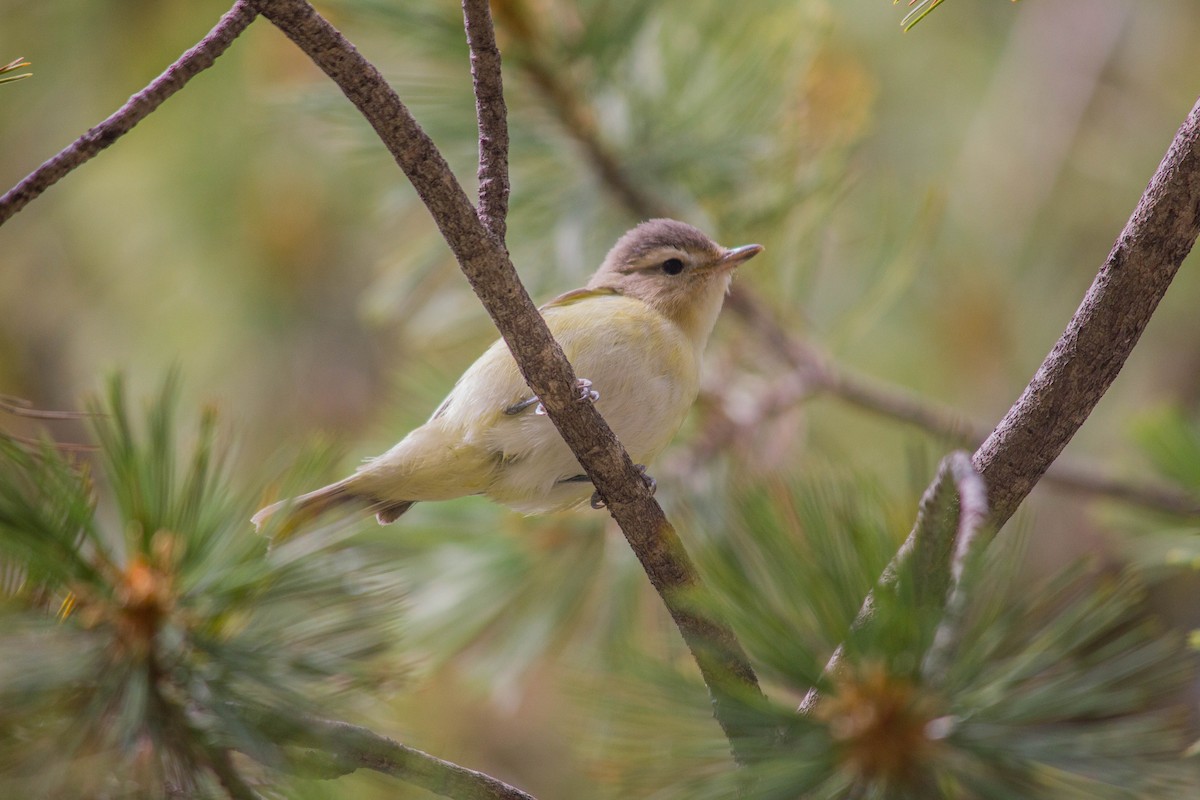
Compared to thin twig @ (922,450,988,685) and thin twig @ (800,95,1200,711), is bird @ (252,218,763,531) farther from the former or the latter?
thin twig @ (922,450,988,685)

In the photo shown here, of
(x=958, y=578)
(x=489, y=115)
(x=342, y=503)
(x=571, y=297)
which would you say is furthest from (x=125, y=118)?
(x=571, y=297)

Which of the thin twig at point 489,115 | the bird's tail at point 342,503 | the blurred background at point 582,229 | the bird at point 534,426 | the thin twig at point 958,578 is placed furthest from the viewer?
the blurred background at point 582,229

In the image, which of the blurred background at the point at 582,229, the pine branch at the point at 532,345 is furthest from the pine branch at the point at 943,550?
the blurred background at the point at 582,229

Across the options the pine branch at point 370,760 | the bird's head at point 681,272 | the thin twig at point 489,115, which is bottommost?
the pine branch at point 370,760

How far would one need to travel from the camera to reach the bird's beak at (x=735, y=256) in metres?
2.94

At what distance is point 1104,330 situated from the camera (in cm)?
156

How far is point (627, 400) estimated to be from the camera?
250 cm

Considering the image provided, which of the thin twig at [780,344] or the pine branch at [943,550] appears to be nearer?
the pine branch at [943,550]

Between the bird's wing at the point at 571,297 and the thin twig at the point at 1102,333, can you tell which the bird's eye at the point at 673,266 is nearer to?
the bird's wing at the point at 571,297

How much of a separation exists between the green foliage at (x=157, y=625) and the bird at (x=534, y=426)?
0.78 meters

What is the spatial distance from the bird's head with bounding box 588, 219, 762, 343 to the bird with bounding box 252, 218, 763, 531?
17 cm

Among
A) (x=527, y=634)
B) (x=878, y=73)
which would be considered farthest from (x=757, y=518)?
(x=878, y=73)

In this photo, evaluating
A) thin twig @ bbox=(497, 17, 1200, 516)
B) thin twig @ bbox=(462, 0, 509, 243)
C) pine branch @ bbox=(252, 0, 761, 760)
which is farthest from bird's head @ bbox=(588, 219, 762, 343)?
thin twig @ bbox=(462, 0, 509, 243)

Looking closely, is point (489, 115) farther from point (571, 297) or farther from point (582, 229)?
point (582, 229)
